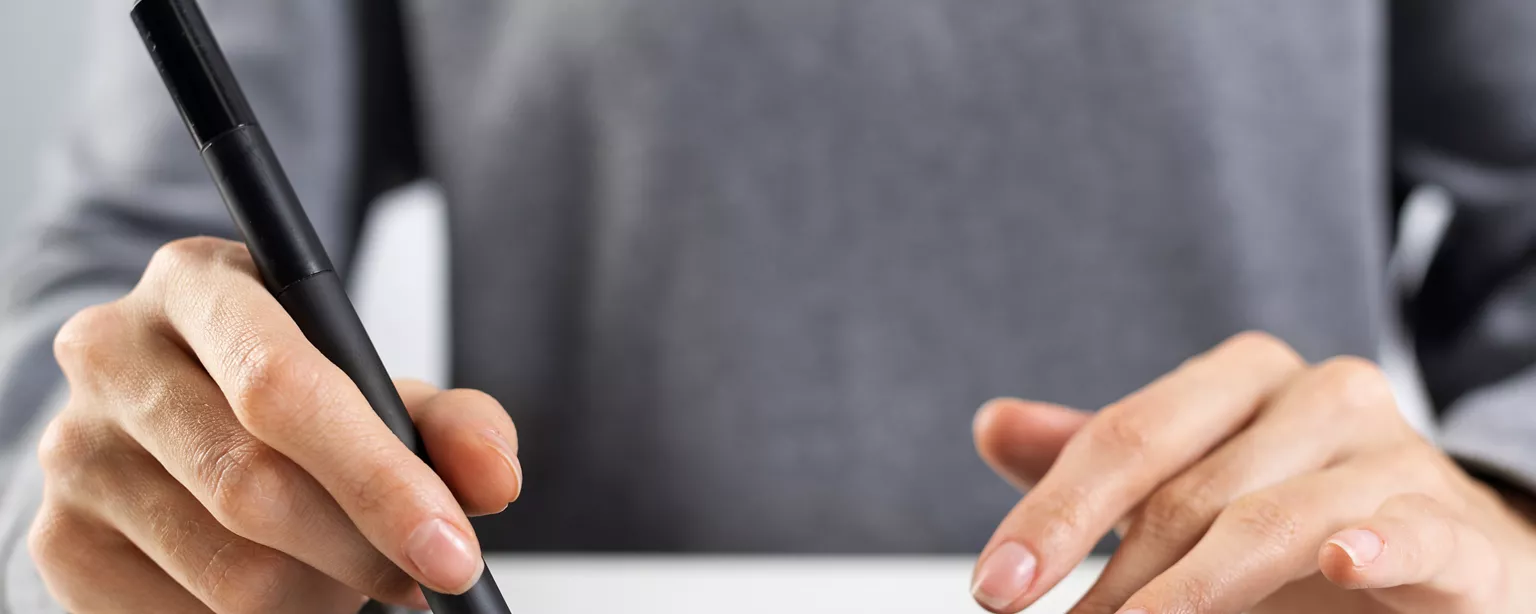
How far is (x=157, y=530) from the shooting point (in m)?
0.18

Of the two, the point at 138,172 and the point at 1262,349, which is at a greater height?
the point at 138,172

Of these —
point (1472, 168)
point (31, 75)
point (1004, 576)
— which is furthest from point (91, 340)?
point (31, 75)

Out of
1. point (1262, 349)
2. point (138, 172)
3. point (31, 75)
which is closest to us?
point (1262, 349)

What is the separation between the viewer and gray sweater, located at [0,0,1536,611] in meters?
0.40

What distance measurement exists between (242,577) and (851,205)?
273mm

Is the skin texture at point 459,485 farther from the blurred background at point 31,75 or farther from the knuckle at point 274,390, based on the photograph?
the blurred background at point 31,75

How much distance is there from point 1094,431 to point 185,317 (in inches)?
6.8

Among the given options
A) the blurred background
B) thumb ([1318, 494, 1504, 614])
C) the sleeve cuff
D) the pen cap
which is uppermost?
the blurred background

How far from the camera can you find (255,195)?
0.16 m

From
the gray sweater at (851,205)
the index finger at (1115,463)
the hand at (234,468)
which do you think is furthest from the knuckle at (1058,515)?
the gray sweater at (851,205)

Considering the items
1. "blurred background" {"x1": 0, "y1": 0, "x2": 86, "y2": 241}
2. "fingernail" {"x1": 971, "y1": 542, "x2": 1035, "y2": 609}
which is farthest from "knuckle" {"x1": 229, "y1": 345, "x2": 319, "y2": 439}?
"blurred background" {"x1": 0, "y1": 0, "x2": 86, "y2": 241}

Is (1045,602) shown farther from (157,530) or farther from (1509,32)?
(1509,32)

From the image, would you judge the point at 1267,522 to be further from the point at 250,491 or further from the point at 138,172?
the point at 138,172

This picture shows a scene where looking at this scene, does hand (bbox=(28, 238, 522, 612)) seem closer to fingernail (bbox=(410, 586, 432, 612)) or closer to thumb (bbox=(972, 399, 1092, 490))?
fingernail (bbox=(410, 586, 432, 612))
